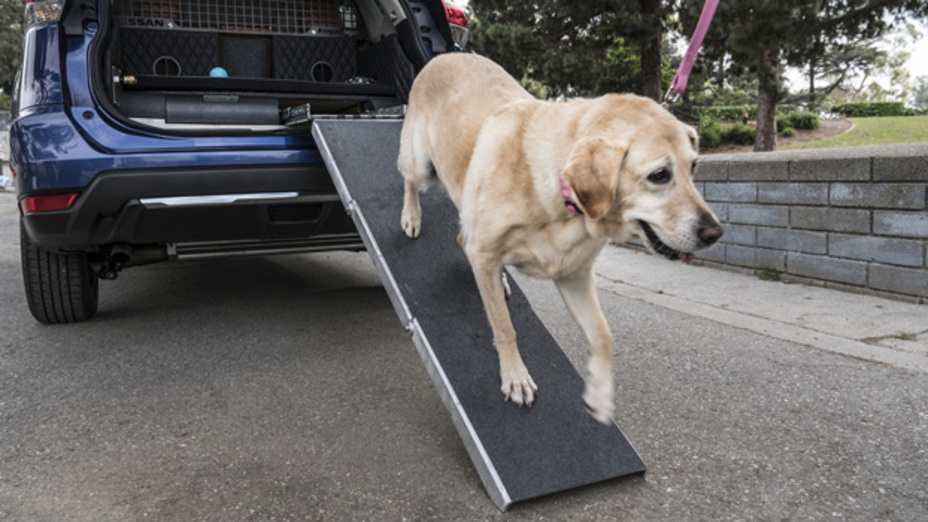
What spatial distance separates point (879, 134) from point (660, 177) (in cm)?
2740

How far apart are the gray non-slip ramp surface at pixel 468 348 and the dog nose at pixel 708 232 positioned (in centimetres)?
79

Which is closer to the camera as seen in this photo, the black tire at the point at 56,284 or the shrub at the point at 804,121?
the black tire at the point at 56,284

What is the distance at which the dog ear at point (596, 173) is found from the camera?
2.16 meters

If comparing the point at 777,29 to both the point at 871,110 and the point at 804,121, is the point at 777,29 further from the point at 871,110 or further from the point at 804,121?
the point at 871,110

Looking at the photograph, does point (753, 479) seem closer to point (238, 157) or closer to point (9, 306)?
point (238, 157)

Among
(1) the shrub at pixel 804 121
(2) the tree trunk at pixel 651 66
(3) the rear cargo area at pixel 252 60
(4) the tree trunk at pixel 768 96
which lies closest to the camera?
(3) the rear cargo area at pixel 252 60

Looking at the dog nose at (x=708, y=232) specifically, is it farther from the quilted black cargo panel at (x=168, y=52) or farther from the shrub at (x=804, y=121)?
the shrub at (x=804, y=121)

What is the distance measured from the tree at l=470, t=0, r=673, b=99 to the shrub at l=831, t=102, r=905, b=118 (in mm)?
25813

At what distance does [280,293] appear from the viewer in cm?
548

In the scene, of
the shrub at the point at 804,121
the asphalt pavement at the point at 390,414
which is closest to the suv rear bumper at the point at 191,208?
the asphalt pavement at the point at 390,414

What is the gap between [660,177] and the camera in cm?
223

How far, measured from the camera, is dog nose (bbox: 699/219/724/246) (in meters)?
2.13

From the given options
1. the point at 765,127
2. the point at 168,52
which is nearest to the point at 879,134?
the point at 765,127

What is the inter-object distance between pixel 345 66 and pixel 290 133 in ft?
5.41
